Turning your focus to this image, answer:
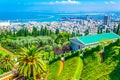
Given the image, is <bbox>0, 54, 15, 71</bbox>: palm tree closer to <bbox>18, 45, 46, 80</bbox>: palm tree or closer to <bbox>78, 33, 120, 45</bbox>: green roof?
<bbox>18, 45, 46, 80</bbox>: palm tree

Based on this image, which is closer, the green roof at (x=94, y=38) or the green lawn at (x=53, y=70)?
the green lawn at (x=53, y=70)

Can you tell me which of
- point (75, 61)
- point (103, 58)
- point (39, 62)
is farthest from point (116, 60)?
point (39, 62)

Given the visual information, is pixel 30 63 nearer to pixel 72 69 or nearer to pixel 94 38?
pixel 72 69

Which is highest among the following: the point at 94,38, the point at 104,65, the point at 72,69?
the point at 104,65

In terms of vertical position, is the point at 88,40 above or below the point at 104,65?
below

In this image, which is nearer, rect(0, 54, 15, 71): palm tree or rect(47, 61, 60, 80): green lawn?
rect(47, 61, 60, 80): green lawn

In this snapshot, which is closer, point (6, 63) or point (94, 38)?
point (6, 63)

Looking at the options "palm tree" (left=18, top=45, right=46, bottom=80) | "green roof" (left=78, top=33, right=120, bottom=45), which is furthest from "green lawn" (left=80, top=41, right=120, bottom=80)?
"green roof" (left=78, top=33, right=120, bottom=45)

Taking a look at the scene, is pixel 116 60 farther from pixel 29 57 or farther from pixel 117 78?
pixel 29 57

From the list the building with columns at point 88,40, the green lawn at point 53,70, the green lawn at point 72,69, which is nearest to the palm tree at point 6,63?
the green lawn at point 53,70

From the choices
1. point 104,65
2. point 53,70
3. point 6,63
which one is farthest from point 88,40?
point 104,65

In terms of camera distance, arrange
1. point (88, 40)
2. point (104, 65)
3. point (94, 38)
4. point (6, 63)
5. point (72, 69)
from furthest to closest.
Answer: point (94, 38) < point (88, 40) < point (6, 63) < point (72, 69) < point (104, 65)

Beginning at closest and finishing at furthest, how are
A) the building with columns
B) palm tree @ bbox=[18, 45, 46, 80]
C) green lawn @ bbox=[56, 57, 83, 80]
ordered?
palm tree @ bbox=[18, 45, 46, 80], green lawn @ bbox=[56, 57, 83, 80], the building with columns

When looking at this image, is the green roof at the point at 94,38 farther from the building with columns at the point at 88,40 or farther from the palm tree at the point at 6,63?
the palm tree at the point at 6,63
